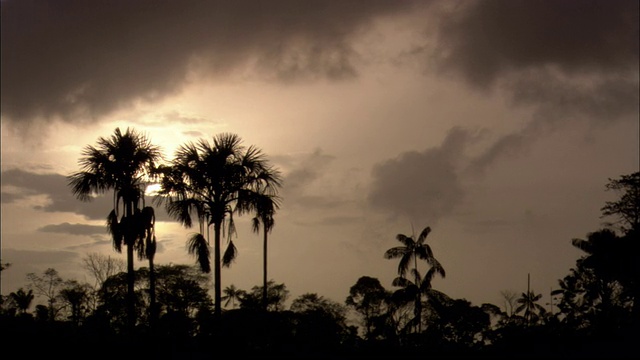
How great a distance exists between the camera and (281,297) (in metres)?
93.3

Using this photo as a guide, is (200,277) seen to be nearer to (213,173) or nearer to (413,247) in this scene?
(413,247)

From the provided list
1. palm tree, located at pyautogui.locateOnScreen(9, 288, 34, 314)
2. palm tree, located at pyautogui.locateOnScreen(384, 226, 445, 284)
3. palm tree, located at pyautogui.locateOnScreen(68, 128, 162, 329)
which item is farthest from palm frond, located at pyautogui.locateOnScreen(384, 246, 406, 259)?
palm tree, located at pyautogui.locateOnScreen(9, 288, 34, 314)

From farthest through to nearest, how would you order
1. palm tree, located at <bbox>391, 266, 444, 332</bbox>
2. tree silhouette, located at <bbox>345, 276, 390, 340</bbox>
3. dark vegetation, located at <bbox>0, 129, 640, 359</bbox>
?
tree silhouette, located at <bbox>345, 276, 390, 340</bbox>
palm tree, located at <bbox>391, 266, 444, 332</bbox>
dark vegetation, located at <bbox>0, 129, 640, 359</bbox>

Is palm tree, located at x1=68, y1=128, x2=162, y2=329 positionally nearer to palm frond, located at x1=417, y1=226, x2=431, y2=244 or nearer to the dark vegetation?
the dark vegetation

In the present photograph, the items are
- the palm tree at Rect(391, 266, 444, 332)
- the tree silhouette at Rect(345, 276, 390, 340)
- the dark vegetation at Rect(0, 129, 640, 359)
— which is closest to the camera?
the dark vegetation at Rect(0, 129, 640, 359)

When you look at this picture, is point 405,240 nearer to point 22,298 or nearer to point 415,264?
point 415,264

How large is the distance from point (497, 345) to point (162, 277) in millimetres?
63125

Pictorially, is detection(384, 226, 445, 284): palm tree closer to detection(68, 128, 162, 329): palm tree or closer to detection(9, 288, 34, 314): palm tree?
detection(68, 128, 162, 329): palm tree

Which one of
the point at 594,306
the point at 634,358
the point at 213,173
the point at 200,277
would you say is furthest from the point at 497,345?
the point at 200,277

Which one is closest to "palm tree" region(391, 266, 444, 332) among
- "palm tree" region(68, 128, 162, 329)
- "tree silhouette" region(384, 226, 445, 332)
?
"tree silhouette" region(384, 226, 445, 332)

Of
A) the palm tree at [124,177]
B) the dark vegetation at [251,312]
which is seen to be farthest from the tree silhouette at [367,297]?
the palm tree at [124,177]

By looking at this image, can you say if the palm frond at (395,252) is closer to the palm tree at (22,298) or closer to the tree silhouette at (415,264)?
the tree silhouette at (415,264)

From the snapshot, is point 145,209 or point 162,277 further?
point 162,277

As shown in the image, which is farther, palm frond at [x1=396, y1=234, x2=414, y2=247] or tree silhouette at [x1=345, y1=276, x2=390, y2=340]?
tree silhouette at [x1=345, y1=276, x2=390, y2=340]
